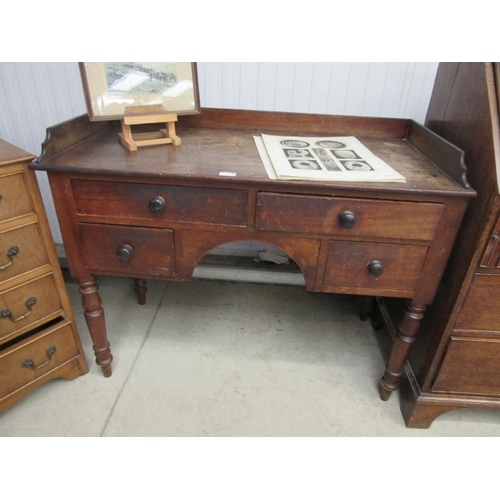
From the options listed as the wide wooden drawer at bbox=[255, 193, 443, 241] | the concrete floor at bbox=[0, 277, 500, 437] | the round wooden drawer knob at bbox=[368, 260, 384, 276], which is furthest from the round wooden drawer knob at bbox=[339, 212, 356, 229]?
the concrete floor at bbox=[0, 277, 500, 437]

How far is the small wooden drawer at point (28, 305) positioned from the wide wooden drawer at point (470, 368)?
1.33 m

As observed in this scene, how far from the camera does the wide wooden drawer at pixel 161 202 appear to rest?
3.33ft

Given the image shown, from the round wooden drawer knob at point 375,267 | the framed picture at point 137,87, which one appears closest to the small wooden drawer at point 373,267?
the round wooden drawer knob at point 375,267

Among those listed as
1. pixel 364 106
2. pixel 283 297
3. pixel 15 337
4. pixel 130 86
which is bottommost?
pixel 283 297

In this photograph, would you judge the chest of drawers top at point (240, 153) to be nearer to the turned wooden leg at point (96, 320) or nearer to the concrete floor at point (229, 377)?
the turned wooden leg at point (96, 320)

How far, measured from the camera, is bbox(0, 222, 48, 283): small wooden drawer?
1.09 m

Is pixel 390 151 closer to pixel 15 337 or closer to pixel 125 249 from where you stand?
pixel 125 249

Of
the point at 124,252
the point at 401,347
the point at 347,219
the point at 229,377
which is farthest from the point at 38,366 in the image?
the point at 401,347

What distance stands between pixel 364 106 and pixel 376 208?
0.79 meters

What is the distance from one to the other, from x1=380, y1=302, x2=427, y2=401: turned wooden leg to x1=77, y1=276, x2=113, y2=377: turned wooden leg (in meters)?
1.05

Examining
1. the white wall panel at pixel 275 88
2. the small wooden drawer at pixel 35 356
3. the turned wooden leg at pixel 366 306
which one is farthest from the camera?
the turned wooden leg at pixel 366 306

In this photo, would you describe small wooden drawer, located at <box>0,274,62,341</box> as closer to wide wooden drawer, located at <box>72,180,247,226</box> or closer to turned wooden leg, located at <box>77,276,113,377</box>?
turned wooden leg, located at <box>77,276,113,377</box>

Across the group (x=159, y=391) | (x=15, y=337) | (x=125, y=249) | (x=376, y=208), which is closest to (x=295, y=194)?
(x=376, y=208)

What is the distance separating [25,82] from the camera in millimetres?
1610
